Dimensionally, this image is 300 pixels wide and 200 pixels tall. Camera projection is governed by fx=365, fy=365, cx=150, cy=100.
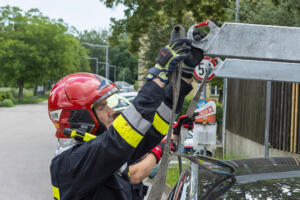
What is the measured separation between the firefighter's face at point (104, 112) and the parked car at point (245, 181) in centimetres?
59

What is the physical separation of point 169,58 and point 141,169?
0.82 metres

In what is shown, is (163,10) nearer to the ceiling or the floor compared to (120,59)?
nearer to the floor

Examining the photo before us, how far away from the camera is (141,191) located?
2295 millimetres

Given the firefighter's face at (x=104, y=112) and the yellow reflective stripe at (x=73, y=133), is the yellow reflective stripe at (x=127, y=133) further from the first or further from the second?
the firefighter's face at (x=104, y=112)

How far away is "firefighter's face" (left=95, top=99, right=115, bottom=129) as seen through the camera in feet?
7.02

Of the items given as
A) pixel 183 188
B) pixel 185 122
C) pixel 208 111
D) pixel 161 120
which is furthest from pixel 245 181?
pixel 208 111

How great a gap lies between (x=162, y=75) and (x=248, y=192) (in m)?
0.68

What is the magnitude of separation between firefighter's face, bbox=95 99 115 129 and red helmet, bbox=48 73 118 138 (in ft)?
0.09

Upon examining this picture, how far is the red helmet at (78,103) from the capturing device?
6.82ft

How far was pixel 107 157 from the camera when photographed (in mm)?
1681

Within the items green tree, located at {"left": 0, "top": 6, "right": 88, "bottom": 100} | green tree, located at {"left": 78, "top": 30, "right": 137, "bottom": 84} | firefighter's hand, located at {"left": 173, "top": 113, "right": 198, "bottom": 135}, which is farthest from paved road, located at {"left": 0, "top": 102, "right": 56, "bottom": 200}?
green tree, located at {"left": 78, "top": 30, "right": 137, "bottom": 84}

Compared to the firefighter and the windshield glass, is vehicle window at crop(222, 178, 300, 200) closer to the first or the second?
the windshield glass

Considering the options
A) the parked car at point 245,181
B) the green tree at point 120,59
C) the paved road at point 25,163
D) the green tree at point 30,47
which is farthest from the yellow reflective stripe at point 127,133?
the green tree at point 120,59

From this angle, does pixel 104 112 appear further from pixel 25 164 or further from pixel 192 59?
pixel 25 164
